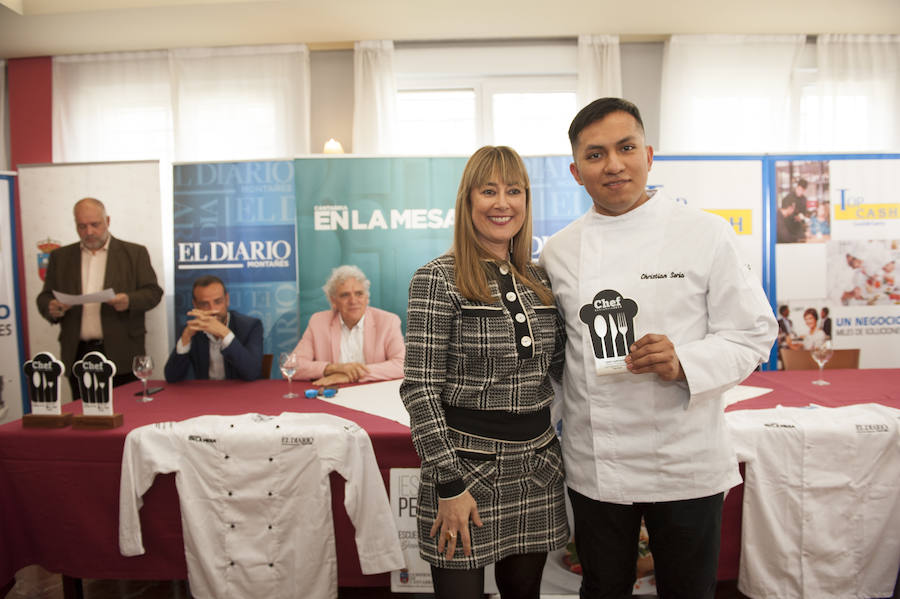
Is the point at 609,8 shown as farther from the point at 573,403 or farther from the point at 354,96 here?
the point at 573,403

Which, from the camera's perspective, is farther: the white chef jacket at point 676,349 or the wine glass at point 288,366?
the wine glass at point 288,366

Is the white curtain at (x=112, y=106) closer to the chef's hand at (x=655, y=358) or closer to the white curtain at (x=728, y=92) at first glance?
the white curtain at (x=728, y=92)

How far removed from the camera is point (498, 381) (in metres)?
1.22

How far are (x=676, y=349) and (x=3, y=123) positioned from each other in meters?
6.53

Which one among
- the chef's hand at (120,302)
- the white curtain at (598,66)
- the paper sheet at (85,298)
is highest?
the white curtain at (598,66)

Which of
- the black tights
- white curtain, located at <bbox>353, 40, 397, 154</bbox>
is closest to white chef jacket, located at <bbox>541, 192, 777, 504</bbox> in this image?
the black tights

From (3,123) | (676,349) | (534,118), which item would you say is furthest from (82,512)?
(3,123)

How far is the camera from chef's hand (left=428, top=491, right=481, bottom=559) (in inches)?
46.0

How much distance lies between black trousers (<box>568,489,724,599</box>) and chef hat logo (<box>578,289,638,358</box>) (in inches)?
15.6

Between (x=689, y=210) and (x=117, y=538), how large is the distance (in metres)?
2.24

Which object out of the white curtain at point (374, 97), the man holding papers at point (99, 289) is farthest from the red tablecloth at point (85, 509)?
the white curtain at point (374, 97)

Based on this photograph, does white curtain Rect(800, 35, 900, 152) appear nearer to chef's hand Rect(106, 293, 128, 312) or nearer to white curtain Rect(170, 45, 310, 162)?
white curtain Rect(170, 45, 310, 162)

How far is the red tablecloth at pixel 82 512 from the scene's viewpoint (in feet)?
6.18

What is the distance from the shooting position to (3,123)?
5062 mm
